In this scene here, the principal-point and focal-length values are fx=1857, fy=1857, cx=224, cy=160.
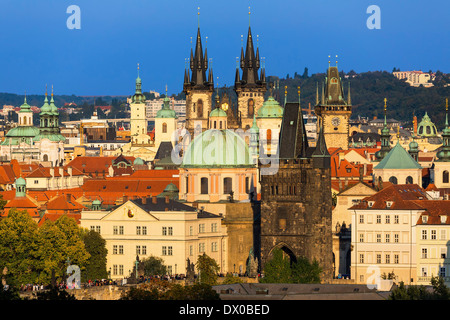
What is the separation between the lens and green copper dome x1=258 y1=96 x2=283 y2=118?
7598 inches

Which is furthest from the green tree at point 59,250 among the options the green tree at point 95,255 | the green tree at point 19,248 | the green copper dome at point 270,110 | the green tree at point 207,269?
the green copper dome at point 270,110

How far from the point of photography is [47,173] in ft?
630

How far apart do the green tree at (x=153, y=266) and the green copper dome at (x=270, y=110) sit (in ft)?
188

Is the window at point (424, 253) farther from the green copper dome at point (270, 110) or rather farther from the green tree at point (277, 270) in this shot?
the green copper dome at point (270, 110)

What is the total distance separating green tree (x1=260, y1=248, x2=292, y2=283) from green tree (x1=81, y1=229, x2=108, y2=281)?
1213 cm

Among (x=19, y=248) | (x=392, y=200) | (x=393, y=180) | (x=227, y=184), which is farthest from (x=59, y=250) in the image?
(x=393, y=180)

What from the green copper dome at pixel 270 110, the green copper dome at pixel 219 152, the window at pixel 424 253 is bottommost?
the window at pixel 424 253

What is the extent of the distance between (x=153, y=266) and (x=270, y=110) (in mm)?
60265

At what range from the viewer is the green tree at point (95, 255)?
134000 mm

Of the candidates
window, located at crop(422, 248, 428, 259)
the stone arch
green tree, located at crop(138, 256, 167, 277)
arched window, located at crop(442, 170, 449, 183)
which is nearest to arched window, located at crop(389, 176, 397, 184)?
arched window, located at crop(442, 170, 449, 183)

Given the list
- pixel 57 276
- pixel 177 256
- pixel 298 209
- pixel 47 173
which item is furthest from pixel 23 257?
pixel 47 173

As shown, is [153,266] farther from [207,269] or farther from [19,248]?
[19,248]

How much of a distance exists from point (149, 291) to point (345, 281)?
28818 mm
